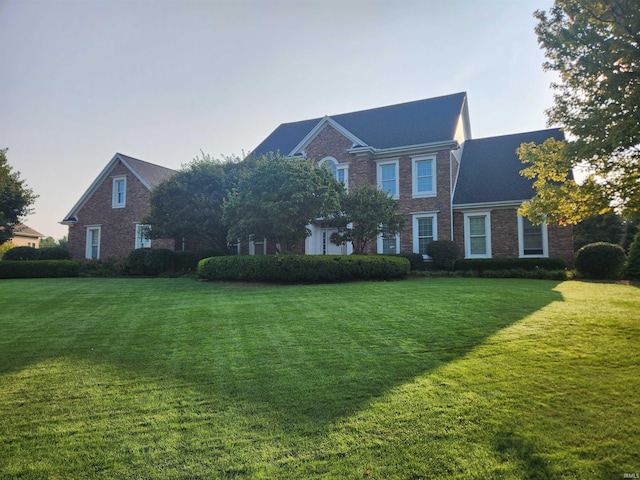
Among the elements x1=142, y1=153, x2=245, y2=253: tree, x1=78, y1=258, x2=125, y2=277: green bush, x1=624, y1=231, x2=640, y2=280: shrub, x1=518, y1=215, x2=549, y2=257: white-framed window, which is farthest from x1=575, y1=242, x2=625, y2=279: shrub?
x1=78, y1=258, x2=125, y2=277: green bush

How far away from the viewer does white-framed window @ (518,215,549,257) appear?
1788 centimetres

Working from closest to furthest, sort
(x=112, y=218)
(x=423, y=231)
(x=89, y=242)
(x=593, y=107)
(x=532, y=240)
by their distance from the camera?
(x=593, y=107) < (x=532, y=240) < (x=423, y=231) < (x=112, y=218) < (x=89, y=242)

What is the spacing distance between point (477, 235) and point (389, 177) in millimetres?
5529

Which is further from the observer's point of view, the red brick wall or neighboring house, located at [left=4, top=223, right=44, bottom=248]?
neighboring house, located at [left=4, top=223, right=44, bottom=248]

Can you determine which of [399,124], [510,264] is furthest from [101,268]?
[510,264]

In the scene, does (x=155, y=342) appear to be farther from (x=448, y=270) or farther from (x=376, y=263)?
(x=448, y=270)

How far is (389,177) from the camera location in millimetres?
20891

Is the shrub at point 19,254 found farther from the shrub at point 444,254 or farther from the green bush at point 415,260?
the shrub at point 444,254

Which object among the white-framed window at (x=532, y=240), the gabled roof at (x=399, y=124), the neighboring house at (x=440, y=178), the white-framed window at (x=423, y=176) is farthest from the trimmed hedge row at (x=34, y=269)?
the white-framed window at (x=532, y=240)

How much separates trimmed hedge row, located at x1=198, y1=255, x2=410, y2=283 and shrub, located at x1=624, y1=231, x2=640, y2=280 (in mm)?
8974

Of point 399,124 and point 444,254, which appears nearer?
point 444,254

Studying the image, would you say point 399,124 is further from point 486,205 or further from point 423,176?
point 486,205

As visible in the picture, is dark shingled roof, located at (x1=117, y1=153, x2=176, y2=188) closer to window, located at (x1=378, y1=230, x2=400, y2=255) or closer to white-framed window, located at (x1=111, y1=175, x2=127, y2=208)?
white-framed window, located at (x1=111, y1=175, x2=127, y2=208)

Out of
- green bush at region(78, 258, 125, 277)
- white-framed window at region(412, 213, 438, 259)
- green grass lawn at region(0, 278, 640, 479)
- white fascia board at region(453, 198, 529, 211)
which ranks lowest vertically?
green grass lawn at region(0, 278, 640, 479)
